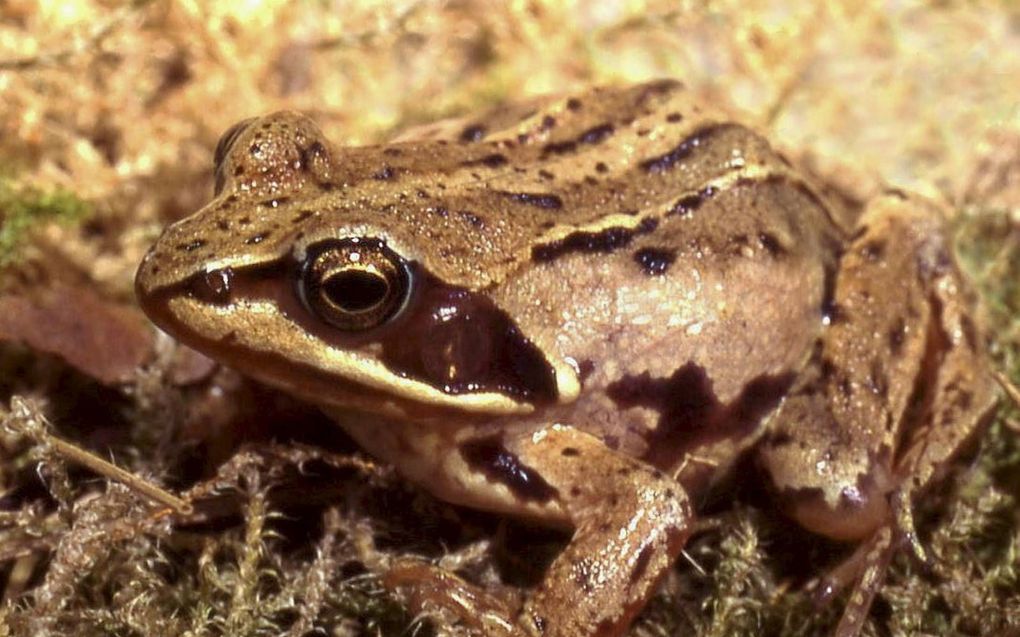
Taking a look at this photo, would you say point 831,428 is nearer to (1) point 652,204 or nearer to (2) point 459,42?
(1) point 652,204

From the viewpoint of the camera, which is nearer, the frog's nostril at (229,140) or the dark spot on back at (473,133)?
the frog's nostril at (229,140)

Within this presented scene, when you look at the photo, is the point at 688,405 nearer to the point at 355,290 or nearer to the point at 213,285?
the point at 355,290

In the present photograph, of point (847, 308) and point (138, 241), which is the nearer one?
point (847, 308)

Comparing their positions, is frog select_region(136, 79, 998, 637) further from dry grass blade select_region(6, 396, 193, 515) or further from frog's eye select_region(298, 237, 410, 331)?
dry grass blade select_region(6, 396, 193, 515)

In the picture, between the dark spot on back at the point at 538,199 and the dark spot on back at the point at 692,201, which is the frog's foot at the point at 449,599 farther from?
the dark spot on back at the point at 692,201

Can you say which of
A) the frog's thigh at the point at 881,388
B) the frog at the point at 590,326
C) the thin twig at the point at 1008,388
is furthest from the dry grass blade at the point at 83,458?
the thin twig at the point at 1008,388

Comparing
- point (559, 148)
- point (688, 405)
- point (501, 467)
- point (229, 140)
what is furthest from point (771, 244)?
point (229, 140)

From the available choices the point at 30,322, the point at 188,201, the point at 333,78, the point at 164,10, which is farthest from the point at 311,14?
the point at 30,322
